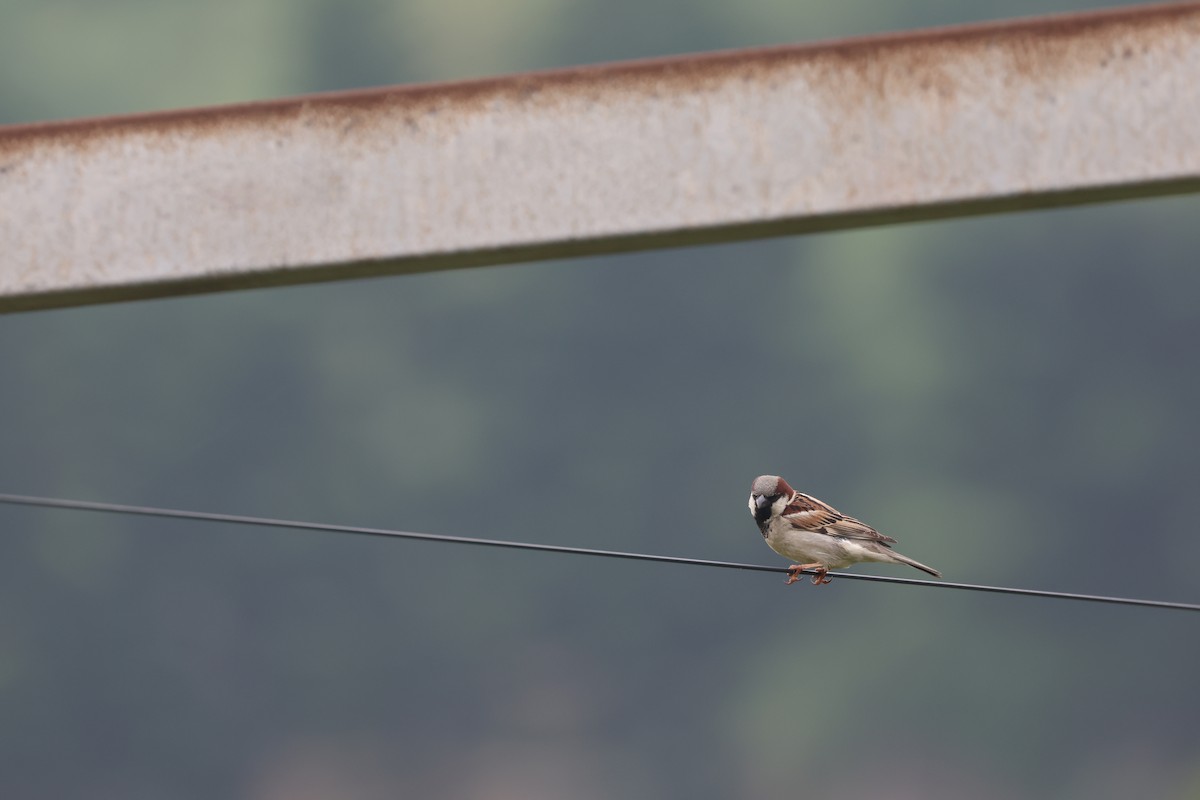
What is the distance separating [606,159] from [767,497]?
5670 mm

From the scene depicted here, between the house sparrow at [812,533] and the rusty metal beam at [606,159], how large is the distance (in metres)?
4.88

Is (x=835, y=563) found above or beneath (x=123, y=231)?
beneath

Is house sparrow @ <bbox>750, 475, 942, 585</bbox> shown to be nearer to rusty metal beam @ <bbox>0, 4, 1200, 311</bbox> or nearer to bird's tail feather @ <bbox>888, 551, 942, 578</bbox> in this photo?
bird's tail feather @ <bbox>888, 551, 942, 578</bbox>

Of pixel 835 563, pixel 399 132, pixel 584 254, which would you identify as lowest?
pixel 835 563

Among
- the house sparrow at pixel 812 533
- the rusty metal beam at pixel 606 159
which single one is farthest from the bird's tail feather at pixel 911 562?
the rusty metal beam at pixel 606 159

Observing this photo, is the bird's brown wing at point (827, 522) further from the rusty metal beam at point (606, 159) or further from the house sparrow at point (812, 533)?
the rusty metal beam at point (606, 159)

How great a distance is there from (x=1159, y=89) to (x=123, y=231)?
9.00 feet

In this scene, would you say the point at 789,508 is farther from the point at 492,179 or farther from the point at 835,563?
the point at 492,179

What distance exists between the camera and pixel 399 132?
13.2ft

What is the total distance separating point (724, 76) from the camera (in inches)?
156

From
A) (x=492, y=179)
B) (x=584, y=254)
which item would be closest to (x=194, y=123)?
(x=492, y=179)

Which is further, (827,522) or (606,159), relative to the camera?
(827,522)

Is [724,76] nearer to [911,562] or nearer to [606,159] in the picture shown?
[606,159]

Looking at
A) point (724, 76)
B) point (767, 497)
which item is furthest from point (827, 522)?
point (724, 76)
